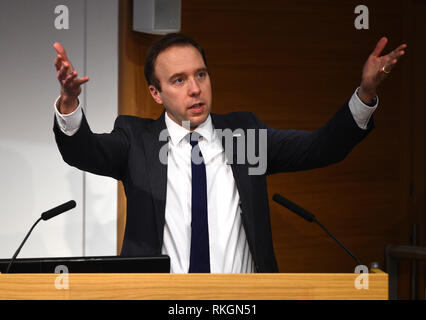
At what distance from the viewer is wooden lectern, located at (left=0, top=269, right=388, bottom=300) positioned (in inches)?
52.1

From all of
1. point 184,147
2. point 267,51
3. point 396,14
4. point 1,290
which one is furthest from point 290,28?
point 1,290

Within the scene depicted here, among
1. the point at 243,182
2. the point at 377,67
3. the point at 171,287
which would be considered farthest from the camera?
the point at 243,182

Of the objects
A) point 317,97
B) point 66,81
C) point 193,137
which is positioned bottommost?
point 193,137

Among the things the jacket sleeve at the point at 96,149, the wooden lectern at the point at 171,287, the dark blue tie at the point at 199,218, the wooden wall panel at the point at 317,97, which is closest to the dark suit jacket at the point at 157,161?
the jacket sleeve at the point at 96,149

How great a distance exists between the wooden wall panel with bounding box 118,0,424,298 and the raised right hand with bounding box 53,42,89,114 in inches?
50.0

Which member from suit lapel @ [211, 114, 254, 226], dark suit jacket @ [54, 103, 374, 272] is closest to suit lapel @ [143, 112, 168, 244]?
dark suit jacket @ [54, 103, 374, 272]

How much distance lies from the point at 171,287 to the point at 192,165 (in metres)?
0.76

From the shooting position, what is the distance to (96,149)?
1964 millimetres

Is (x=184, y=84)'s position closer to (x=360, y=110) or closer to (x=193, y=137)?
(x=193, y=137)

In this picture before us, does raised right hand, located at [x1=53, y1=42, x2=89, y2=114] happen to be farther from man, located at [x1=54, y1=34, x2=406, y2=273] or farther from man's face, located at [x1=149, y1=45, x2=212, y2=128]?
man's face, located at [x1=149, y1=45, x2=212, y2=128]

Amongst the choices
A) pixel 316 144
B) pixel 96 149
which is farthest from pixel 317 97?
pixel 96 149

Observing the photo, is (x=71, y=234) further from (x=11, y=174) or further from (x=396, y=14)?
(x=396, y=14)

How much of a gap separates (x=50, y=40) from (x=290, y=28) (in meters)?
1.23

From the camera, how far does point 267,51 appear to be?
10.8 ft
